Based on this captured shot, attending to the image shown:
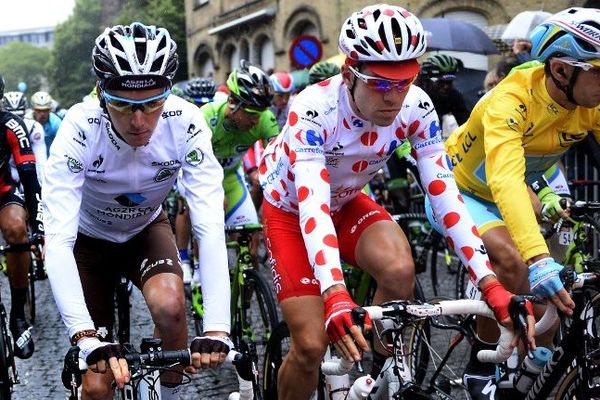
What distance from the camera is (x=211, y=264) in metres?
3.83

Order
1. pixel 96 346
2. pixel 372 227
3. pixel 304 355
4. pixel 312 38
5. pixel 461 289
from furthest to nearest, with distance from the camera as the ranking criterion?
1. pixel 312 38
2. pixel 461 289
3. pixel 372 227
4. pixel 304 355
5. pixel 96 346

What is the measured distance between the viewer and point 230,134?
24.7 feet

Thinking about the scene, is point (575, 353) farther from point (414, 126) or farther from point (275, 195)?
point (275, 195)

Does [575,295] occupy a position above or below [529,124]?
below

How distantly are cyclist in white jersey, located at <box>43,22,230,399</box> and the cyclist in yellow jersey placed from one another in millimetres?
1328

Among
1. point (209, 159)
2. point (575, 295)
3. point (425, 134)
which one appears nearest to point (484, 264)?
point (575, 295)

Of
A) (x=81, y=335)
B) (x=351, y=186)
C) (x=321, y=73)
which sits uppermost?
(x=321, y=73)

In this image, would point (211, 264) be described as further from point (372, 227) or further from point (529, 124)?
point (529, 124)

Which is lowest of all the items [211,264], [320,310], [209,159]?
[320,310]

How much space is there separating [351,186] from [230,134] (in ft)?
10.2

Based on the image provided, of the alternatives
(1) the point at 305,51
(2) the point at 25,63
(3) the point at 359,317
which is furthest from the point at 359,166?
(2) the point at 25,63

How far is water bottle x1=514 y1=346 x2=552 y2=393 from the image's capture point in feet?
14.1

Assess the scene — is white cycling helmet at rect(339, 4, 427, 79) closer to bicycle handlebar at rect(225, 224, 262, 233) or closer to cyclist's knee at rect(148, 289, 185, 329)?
cyclist's knee at rect(148, 289, 185, 329)

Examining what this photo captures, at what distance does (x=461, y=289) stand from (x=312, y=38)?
27.3 feet
